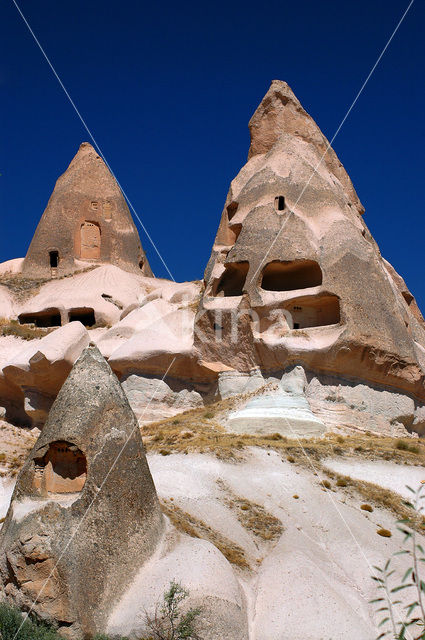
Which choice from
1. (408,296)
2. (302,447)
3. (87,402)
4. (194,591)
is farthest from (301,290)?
(194,591)

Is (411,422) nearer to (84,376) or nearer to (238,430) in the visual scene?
(238,430)

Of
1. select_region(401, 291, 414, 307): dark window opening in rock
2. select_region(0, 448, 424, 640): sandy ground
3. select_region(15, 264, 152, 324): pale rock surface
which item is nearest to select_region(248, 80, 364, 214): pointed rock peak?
select_region(401, 291, 414, 307): dark window opening in rock

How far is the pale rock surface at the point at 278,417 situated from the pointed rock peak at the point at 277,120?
12.7m

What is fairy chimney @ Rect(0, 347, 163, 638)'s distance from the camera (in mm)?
8867

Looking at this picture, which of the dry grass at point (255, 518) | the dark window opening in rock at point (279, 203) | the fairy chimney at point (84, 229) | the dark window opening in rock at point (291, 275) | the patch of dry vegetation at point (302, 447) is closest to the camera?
the dry grass at point (255, 518)

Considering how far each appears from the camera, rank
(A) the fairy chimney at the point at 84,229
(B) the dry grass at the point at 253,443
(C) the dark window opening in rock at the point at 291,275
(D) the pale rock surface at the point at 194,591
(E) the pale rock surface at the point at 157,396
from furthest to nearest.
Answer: (A) the fairy chimney at the point at 84,229 < (C) the dark window opening in rock at the point at 291,275 < (E) the pale rock surface at the point at 157,396 < (B) the dry grass at the point at 253,443 < (D) the pale rock surface at the point at 194,591

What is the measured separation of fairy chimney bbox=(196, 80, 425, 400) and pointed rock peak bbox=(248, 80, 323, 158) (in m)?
1.91

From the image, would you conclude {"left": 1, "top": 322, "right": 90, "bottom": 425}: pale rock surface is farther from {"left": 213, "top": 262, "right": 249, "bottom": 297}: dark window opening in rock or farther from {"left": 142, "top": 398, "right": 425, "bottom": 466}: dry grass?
{"left": 213, "top": 262, "right": 249, "bottom": 297}: dark window opening in rock

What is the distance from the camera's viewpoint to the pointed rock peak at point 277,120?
28.8 metres

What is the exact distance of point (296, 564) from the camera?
1071 cm

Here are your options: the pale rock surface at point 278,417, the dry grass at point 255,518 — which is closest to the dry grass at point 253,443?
the pale rock surface at point 278,417

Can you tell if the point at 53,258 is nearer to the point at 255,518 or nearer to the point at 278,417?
the point at 278,417

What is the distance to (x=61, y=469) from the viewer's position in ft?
33.0

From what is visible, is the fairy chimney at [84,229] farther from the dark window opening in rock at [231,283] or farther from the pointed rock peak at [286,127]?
the dark window opening in rock at [231,283]
